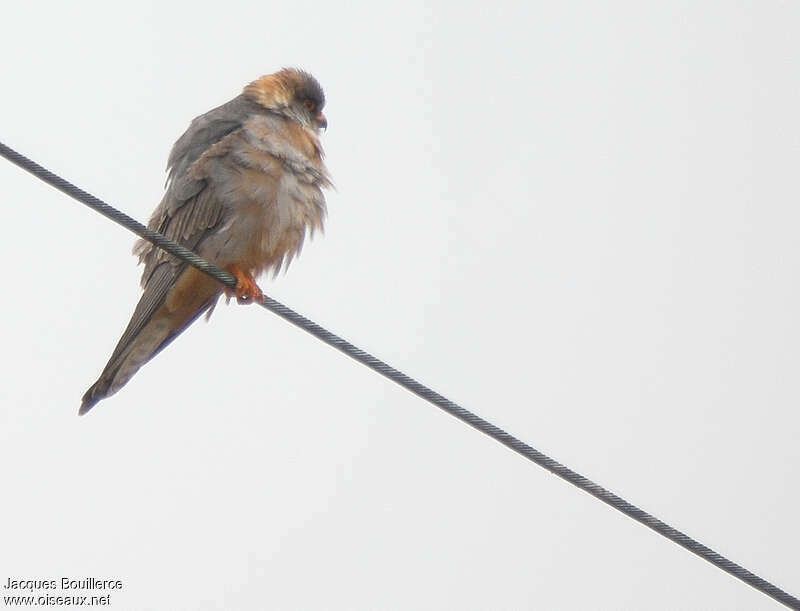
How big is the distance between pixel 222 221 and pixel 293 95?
4.53 ft

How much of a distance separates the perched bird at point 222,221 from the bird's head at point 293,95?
1.51ft

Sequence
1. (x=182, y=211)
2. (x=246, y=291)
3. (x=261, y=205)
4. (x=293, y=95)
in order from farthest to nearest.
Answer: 1. (x=293, y=95)
2. (x=182, y=211)
3. (x=261, y=205)
4. (x=246, y=291)

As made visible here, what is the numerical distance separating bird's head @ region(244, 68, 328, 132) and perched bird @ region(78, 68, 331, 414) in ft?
1.51

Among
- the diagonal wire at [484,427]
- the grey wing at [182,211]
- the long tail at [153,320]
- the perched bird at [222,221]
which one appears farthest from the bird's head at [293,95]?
the diagonal wire at [484,427]

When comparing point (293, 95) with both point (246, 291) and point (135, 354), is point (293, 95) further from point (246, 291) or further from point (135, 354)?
point (135, 354)

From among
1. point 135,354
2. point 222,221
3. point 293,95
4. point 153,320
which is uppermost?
point 293,95

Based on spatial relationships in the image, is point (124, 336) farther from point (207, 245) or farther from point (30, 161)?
point (30, 161)

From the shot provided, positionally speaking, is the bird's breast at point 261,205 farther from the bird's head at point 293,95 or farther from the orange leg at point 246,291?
the bird's head at point 293,95

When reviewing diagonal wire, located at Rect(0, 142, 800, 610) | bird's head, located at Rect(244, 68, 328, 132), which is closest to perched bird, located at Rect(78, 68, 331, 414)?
bird's head, located at Rect(244, 68, 328, 132)

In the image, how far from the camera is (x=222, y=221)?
5.94m

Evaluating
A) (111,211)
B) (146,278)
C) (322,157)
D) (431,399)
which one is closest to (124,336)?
(146,278)

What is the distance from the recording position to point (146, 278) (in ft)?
19.9

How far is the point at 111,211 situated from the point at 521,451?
4.97ft

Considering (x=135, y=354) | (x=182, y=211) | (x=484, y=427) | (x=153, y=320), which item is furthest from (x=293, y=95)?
(x=484, y=427)
